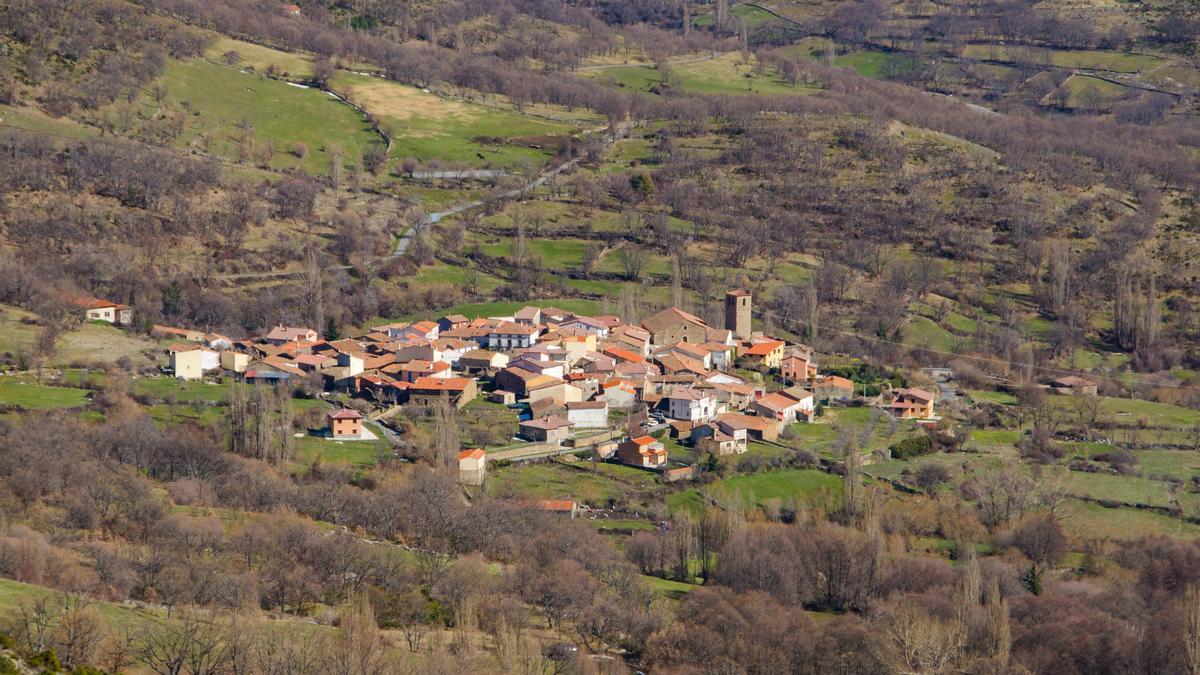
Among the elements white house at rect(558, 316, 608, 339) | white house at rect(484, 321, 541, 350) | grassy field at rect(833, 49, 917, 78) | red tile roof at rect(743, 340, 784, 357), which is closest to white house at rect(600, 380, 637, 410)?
white house at rect(484, 321, 541, 350)

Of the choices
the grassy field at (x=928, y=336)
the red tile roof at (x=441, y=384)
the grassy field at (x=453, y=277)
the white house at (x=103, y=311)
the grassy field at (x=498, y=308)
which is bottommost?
the grassy field at (x=928, y=336)

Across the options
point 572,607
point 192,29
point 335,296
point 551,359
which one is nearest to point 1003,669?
point 572,607

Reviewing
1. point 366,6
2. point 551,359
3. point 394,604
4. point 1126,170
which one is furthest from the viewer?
point 366,6

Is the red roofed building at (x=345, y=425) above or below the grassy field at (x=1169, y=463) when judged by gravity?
above

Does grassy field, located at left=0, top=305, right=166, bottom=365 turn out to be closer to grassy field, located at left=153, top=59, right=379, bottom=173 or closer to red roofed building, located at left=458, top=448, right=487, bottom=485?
red roofed building, located at left=458, top=448, right=487, bottom=485

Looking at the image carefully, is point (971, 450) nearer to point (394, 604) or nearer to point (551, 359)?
point (551, 359)

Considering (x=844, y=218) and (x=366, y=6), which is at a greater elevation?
(x=366, y=6)

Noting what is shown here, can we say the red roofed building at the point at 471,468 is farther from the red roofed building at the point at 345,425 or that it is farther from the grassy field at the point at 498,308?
the grassy field at the point at 498,308

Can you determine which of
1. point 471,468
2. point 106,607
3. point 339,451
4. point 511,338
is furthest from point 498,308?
point 106,607

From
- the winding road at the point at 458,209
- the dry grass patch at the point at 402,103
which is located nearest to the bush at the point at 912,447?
the winding road at the point at 458,209
